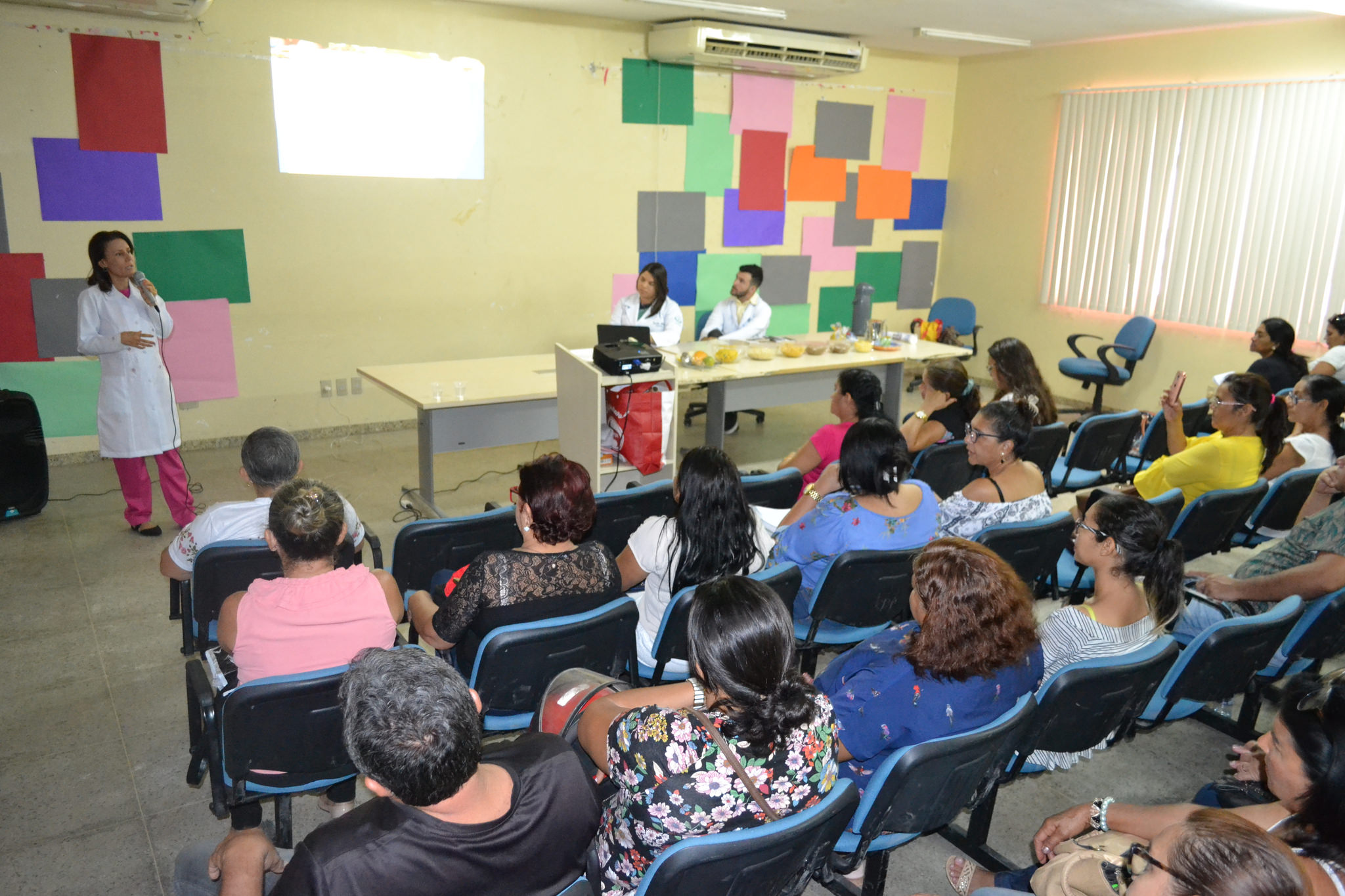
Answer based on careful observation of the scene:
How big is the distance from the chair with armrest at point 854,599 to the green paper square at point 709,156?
5.08 m

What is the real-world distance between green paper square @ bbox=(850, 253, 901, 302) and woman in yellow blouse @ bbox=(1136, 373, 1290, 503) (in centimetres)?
488

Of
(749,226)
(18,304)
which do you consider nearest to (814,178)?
(749,226)

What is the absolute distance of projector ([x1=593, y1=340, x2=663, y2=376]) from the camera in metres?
4.41

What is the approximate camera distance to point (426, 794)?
135 cm

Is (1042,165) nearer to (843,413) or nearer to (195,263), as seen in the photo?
(843,413)

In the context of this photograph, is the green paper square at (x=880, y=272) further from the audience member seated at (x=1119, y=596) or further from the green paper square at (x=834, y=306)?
the audience member seated at (x=1119, y=596)

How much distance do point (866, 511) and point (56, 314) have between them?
16.0ft

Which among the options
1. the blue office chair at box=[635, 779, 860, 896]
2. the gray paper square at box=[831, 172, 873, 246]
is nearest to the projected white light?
the gray paper square at box=[831, 172, 873, 246]

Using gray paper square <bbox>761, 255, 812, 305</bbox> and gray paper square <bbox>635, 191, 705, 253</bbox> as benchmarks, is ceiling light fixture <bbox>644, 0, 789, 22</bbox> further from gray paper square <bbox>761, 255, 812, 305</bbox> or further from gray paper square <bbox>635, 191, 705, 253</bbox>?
gray paper square <bbox>761, 255, 812, 305</bbox>

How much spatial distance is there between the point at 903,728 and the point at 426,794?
1.06m

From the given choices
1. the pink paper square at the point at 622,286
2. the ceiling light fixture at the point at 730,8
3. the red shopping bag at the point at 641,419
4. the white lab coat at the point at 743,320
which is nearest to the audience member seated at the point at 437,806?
the red shopping bag at the point at 641,419

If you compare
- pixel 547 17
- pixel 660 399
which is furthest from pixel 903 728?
pixel 547 17

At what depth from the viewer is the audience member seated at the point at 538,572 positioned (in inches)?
90.9

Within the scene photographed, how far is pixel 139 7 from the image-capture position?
15.7 feet
